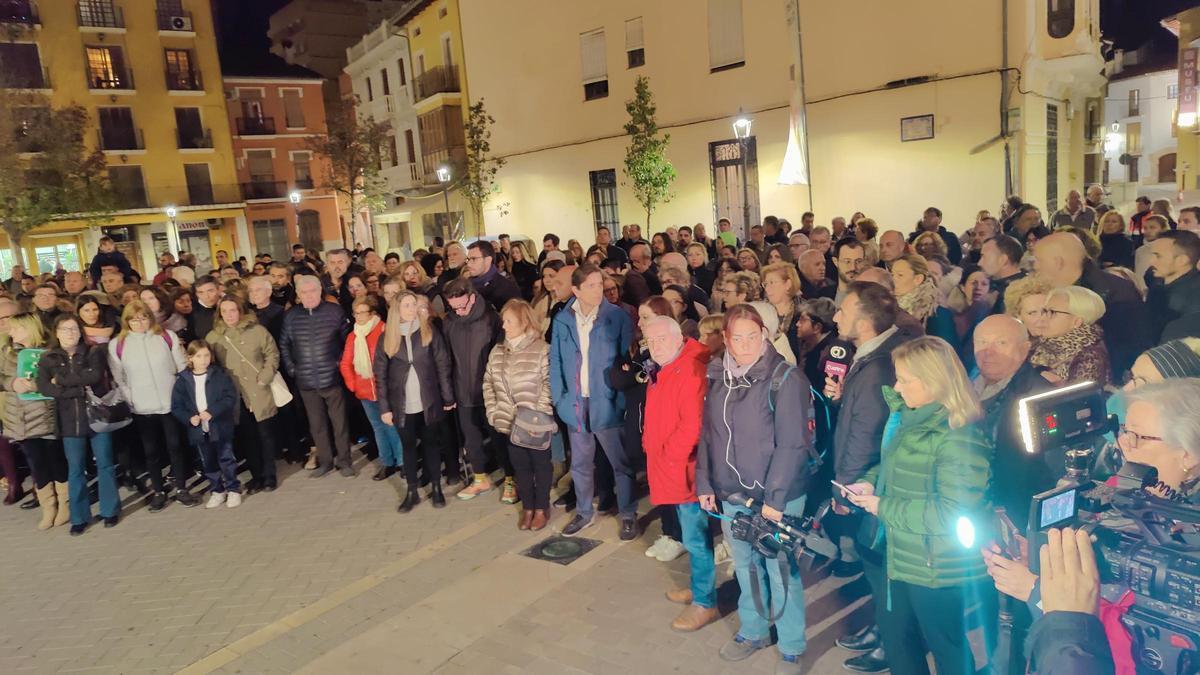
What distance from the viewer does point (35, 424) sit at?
6836 mm

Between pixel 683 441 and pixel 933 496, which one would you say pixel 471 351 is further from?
pixel 933 496

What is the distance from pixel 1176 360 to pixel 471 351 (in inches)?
192

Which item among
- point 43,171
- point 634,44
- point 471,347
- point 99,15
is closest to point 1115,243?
point 471,347

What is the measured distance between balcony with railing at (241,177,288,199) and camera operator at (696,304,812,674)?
41.7 m

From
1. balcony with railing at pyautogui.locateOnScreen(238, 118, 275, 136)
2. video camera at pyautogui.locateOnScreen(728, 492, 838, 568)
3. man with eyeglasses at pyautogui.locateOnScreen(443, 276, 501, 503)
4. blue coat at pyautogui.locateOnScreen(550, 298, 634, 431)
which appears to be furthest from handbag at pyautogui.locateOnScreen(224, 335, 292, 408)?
balcony with railing at pyautogui.locateOnScreen(238, 118, 275, 136)

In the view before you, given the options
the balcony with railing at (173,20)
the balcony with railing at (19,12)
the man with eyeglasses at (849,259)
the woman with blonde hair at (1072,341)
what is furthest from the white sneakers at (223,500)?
the balcony with railing at (173,20)

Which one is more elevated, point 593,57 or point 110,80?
point 110,80

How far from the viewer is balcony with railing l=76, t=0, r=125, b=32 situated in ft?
114

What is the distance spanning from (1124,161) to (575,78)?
37877 millimetres

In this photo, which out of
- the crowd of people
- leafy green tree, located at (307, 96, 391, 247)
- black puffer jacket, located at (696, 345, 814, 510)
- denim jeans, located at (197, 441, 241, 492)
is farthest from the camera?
leafy green tree, located at (307, 96, 391, 247)

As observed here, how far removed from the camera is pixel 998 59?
44.7ft

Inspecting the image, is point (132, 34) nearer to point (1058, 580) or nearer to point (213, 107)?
point (213, 107)

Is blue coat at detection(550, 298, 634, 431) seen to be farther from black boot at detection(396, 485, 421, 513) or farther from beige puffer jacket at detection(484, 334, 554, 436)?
black boot at detection(396, 485, 421, 513)

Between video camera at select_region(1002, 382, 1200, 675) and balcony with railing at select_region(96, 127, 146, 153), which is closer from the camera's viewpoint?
video camera at select_region(1002, 382, 1200, 675)
